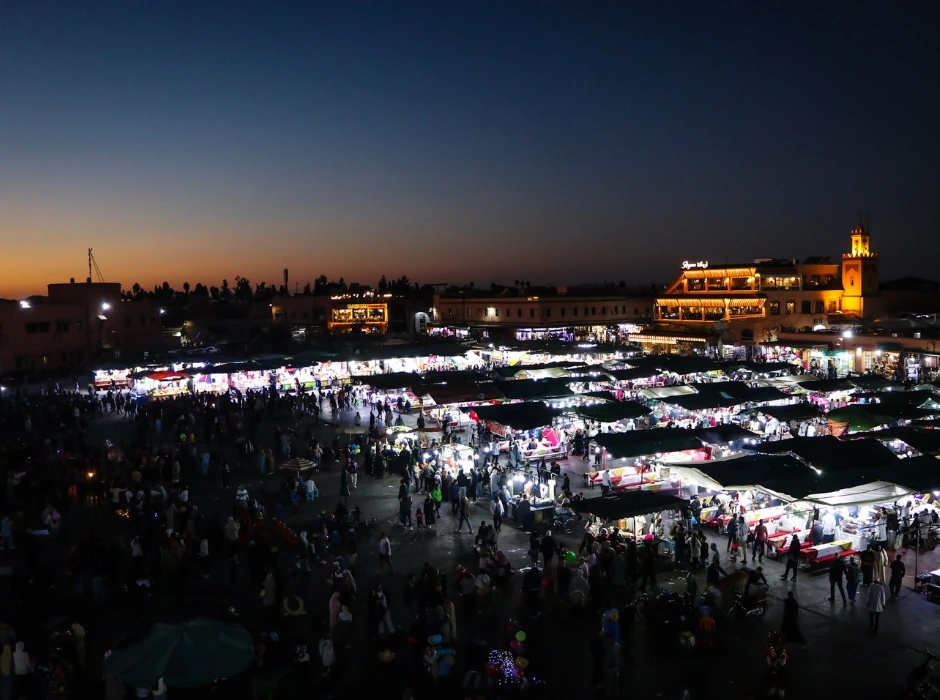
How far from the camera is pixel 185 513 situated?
13531 millimetres

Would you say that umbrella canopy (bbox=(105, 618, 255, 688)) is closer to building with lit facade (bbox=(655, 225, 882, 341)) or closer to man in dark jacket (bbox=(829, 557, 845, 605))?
man in dark jacket (bbox=(829, 557, 845, 605))

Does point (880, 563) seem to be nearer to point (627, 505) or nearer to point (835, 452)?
point (627, 505)

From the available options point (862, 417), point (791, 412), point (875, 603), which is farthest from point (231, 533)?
point (862, 417)

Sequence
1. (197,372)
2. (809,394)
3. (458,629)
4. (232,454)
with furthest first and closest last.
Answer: (197,372), (809,394), (232,454), (458,629)

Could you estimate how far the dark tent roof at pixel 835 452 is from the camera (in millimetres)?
13703

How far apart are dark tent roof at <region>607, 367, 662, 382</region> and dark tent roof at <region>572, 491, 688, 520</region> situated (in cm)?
1641

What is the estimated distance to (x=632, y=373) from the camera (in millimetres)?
28719

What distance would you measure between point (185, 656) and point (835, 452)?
12171 millimetres

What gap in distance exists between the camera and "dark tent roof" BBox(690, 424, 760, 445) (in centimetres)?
1712

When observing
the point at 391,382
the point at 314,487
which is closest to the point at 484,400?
the point at 391,382

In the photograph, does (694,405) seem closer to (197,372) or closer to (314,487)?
(314,487)

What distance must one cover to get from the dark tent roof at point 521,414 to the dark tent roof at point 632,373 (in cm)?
894

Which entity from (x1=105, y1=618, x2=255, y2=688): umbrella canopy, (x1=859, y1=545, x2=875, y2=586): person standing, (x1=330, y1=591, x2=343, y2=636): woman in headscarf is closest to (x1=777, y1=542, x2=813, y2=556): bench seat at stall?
(x1=859, y1=545, x2=875, y2=586): person standing

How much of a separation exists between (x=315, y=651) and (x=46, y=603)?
4.27 meters
